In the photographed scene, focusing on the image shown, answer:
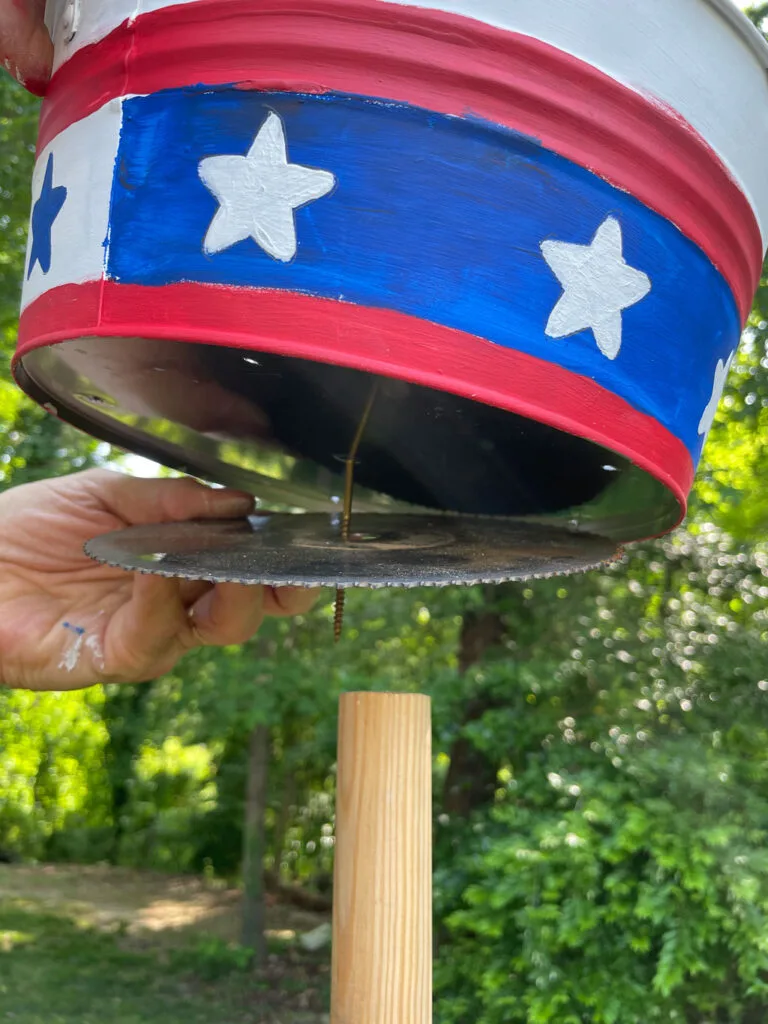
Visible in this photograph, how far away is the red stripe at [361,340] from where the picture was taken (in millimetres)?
895

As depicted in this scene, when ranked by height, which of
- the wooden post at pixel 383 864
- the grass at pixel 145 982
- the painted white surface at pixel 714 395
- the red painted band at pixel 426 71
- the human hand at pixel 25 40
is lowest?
the grass at pixel 145 982

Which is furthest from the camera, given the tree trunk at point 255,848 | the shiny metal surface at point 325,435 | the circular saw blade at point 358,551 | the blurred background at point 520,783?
the tree trunk at point 255,848

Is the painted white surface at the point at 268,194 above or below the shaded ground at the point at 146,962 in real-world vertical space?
above

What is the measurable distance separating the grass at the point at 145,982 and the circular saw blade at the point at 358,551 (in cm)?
344

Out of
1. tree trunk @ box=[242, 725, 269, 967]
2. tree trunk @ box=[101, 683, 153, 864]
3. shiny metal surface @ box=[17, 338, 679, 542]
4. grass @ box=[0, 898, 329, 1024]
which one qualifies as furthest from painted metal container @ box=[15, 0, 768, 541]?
tree trunk @ box=[101, 683, 153, 864]

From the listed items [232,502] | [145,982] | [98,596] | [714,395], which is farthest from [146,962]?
[714,395]

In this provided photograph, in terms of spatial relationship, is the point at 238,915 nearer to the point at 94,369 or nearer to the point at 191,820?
the point at 191,820

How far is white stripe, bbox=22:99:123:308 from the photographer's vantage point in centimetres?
98

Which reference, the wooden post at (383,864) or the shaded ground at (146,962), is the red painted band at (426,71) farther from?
the shaded ground at (146,962)

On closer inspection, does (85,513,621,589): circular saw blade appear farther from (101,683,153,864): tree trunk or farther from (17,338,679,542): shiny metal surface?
(101,683,153,864): tree trunk

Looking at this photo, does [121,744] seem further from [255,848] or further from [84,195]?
[84,195]

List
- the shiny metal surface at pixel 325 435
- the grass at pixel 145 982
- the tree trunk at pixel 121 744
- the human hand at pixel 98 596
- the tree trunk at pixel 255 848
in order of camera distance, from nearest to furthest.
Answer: the shiny metal surface at pixel 325 435 < the human hand at pixel 98 596 < the grass at pixel 145 982 < the tree trunk at pixel 255 848 < the tree trunk at pixel 121 744

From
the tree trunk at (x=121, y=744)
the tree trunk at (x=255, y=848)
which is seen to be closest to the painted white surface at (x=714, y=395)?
the tree trunk at (x=255, y=848)

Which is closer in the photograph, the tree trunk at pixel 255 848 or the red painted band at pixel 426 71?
the red painted band at pixel 426 71
